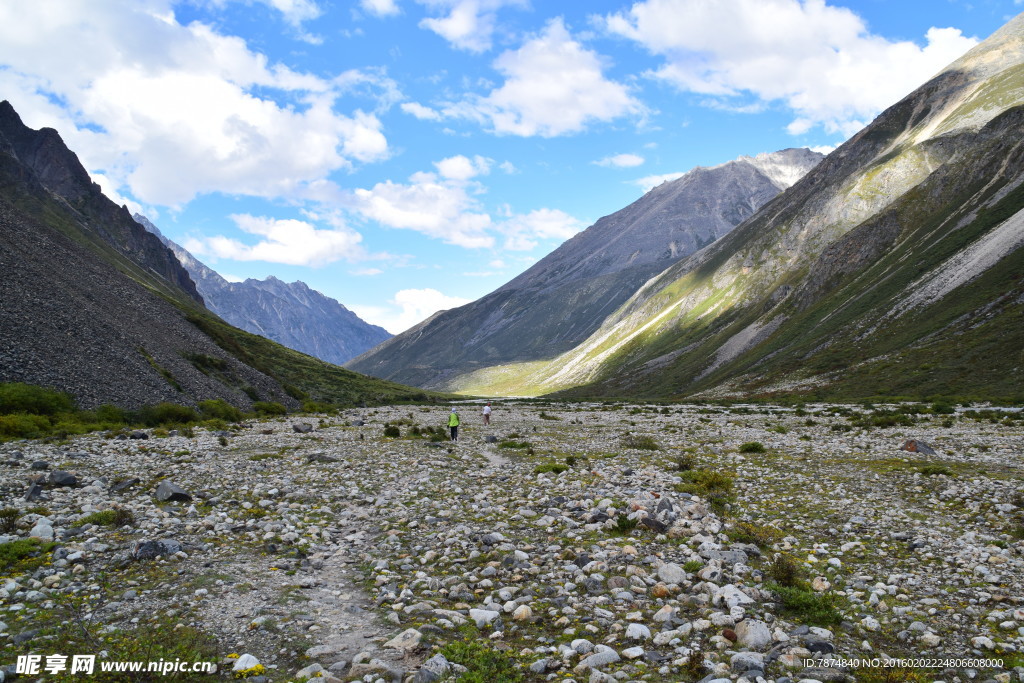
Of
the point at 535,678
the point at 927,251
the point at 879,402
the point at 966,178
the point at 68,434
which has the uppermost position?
the point at 966,178

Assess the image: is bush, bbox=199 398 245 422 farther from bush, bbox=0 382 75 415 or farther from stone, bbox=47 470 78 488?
stone, bbox=47 470 78 488

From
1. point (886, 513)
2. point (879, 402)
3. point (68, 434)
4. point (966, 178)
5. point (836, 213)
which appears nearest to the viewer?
point (886, 513)

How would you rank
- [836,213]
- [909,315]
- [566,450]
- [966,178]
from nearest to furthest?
[566,450] → [909,315] → [966,178] → [836,213]

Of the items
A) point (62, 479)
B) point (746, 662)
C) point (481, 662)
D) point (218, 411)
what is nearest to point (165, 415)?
point (218, 411)

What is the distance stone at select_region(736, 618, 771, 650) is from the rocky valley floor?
43mm

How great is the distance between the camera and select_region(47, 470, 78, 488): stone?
1614 cm

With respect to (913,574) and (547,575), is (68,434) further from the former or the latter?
(913,574)

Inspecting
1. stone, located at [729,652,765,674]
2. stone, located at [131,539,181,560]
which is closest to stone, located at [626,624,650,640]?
stone, located at [729,652,765,674]

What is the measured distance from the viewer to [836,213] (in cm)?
17662

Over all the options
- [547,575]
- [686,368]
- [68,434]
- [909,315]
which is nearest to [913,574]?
[547,575]

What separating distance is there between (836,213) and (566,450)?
629 ft

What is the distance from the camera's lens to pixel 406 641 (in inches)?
320

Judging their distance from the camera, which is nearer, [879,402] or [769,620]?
[769,620]

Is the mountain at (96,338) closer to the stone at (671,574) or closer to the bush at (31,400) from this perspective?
the bush at (31,400)
